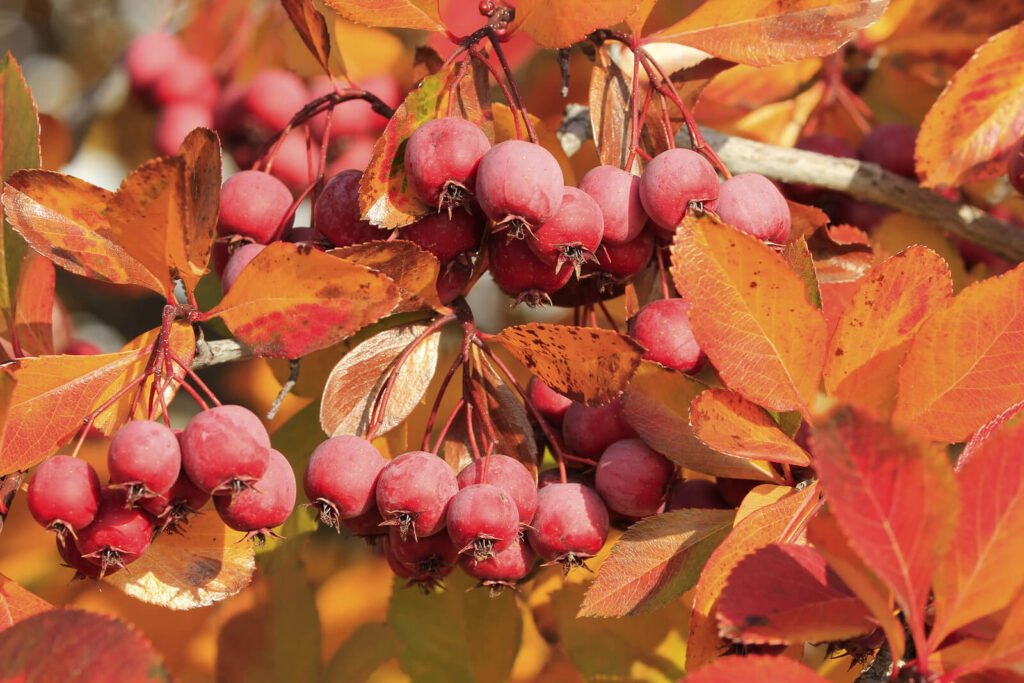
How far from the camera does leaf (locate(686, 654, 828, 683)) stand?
1.81 feet

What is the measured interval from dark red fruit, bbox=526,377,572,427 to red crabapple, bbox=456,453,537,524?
12 centimetres

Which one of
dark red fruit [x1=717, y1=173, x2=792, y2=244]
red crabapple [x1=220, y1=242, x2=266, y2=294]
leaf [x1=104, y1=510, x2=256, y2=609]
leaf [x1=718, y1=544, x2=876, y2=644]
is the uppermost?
dark red fruit [x1=717, y1=173, x2=792, y2=244]

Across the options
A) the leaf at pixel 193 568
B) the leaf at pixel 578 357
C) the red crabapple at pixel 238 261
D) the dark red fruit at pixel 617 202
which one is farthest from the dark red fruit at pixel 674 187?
the leaf at pixel 193 568

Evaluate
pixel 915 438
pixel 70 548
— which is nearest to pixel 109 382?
pixel 70 548

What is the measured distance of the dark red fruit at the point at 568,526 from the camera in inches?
32.6

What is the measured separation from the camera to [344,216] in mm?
890

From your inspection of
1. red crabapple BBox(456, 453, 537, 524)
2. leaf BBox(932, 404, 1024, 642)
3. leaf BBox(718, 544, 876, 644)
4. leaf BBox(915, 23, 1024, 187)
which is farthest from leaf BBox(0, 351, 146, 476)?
leaf BBox(915, 23, 1024, 187)

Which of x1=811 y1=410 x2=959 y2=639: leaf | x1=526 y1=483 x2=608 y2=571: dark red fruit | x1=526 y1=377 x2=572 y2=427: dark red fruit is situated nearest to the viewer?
x1=811 y1=410 x2=959 y2=639: leaf

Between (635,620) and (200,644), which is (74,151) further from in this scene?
(635,620)

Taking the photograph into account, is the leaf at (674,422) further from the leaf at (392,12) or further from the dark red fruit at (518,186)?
the leaf at (392,12)

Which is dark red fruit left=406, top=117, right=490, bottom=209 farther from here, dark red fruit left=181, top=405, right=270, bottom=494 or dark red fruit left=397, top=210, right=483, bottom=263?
dark red fruit left=181, top=405, right=270, bottom=494

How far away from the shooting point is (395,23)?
2.95 feet

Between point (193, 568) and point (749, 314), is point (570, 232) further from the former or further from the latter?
point (193, 568)

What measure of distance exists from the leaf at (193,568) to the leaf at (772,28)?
556 mm
